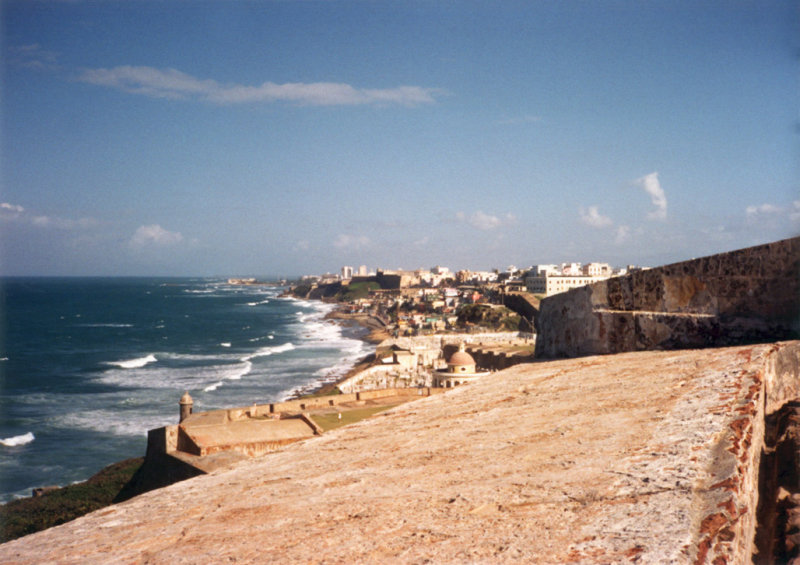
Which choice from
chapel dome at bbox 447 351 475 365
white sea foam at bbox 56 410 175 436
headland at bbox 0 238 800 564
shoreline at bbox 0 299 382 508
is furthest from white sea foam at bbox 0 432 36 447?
headland at bbox 0 238 800 564

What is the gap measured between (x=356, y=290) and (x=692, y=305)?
Answer: 130 meters

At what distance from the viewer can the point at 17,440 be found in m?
27.3

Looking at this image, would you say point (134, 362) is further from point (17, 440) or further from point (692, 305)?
point (692, 305)

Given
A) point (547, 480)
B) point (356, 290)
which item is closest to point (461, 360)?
point (547, 480)

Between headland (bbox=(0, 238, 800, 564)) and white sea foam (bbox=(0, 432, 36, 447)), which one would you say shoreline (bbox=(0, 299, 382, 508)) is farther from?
headland (bbox=(0, 238, 800, 564))

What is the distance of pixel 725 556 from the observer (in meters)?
1.15

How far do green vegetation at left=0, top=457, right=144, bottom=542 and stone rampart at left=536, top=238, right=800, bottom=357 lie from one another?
1465 centimetres

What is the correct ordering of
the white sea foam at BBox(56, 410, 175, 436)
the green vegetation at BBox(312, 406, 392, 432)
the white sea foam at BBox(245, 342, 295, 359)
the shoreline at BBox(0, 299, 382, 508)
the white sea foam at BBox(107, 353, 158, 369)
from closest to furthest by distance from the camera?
1. the green vegetation at BBox(312, 406, 392, 432)
2. the white sea foam at BBox(56, 410, 175, 436)
3. the shoreline at BBox(0, 299, 382, 508)
4. the white sea foam at BBox(107, 353, 158, 369)
5. the white sea foam at BBox(245, 342, 295, 359)

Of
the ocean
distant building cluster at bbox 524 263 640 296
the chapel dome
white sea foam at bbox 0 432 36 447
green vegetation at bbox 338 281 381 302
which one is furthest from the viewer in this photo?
green vegetation at bbox 338 281 381 302

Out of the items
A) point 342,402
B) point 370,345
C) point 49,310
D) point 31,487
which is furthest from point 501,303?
point 49,310

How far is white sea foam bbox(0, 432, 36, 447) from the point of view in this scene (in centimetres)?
2692

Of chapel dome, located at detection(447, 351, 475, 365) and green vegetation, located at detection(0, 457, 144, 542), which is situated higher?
chapel dome, located at detection(447, 351, 475, 365)

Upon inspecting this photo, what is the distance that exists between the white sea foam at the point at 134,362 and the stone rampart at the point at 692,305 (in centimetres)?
4692

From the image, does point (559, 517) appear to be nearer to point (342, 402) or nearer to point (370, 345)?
point (342, 402)
